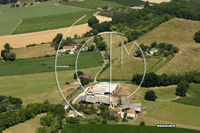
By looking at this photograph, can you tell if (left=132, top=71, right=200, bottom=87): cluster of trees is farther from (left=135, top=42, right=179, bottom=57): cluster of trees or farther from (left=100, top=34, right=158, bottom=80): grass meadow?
(left=135, top=42, right=179, bottom=57): cluster of trees

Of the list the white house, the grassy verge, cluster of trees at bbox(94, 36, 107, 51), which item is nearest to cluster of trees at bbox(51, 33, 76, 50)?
cluster of trees at bbox(94, 36, 107, 51)

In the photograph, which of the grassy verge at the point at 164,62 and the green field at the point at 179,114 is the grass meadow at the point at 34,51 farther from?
the green field at the point at 179,114

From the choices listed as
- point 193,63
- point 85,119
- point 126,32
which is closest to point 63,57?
point 126,32

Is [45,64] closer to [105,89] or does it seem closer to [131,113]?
[105,89]

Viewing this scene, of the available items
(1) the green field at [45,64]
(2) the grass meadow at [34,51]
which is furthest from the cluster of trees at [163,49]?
(2) the grass meadow at [34,51]

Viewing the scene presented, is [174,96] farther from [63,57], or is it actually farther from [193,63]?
[63,57]

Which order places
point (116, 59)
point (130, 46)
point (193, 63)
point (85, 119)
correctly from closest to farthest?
point (85, 119) → point (193, 63) → point (116, 59) → point (130, 46)
